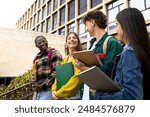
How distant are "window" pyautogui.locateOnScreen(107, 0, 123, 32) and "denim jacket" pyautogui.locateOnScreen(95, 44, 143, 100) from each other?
1742 cm

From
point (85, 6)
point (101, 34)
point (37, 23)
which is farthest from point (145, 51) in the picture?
point (37, 23)

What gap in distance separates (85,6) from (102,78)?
2281 centimetres

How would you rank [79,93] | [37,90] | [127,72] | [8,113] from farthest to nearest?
1. [37,90]
2. [79,93]
3. [8,113]
4. [127,72]

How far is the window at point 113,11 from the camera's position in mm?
18866

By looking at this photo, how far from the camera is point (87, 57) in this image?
7.21ft

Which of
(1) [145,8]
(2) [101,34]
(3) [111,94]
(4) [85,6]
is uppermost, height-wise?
(4) [85,6]

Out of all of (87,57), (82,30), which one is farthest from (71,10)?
(87,57)

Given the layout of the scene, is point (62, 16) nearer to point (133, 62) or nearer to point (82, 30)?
point (82, 30)

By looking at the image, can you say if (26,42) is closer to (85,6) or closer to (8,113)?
(85,6)

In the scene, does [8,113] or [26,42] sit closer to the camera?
[8,113]

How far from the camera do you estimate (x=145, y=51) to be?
1840mm

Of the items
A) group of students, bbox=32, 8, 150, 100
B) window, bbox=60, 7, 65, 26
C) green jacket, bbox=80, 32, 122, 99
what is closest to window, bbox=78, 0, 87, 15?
window, bbox=60, 7, 65, 26

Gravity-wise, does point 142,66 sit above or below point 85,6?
below

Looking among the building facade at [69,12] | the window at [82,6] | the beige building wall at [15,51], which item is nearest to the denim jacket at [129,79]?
the building facade at [69,12]
